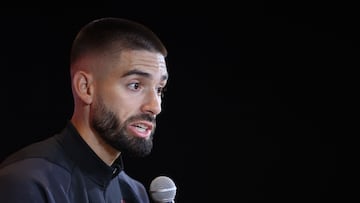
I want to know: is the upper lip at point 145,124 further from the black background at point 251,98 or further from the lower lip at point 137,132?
the black background at point 251,98

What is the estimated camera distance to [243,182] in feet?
9.20

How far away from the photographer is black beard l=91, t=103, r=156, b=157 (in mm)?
1351

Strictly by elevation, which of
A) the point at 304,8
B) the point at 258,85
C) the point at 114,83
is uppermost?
the point at 304,8

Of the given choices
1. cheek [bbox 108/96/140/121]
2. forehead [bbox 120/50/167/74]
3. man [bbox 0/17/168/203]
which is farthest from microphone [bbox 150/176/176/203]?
forehead [bbox 120/50/167/74]

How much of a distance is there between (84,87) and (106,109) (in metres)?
0.09

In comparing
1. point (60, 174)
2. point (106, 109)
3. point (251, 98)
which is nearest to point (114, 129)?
point (106, 109)

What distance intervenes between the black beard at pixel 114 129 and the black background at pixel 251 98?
1.40 m

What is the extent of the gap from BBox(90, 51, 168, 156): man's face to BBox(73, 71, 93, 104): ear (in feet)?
0.06

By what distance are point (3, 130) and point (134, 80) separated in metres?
1.36

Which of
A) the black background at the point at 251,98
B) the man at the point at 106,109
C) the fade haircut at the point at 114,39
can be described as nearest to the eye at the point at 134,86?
the man at the point at 106,109

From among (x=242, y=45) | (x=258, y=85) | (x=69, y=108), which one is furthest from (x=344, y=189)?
(x=69, y=108)

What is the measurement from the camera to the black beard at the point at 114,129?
1.35 m

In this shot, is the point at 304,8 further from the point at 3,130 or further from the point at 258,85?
the point at 3,130

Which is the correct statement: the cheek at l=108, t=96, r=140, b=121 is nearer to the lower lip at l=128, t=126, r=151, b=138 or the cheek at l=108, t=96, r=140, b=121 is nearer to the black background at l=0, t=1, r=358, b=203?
the lower lip at l=128, t=126, r=151, b=138
